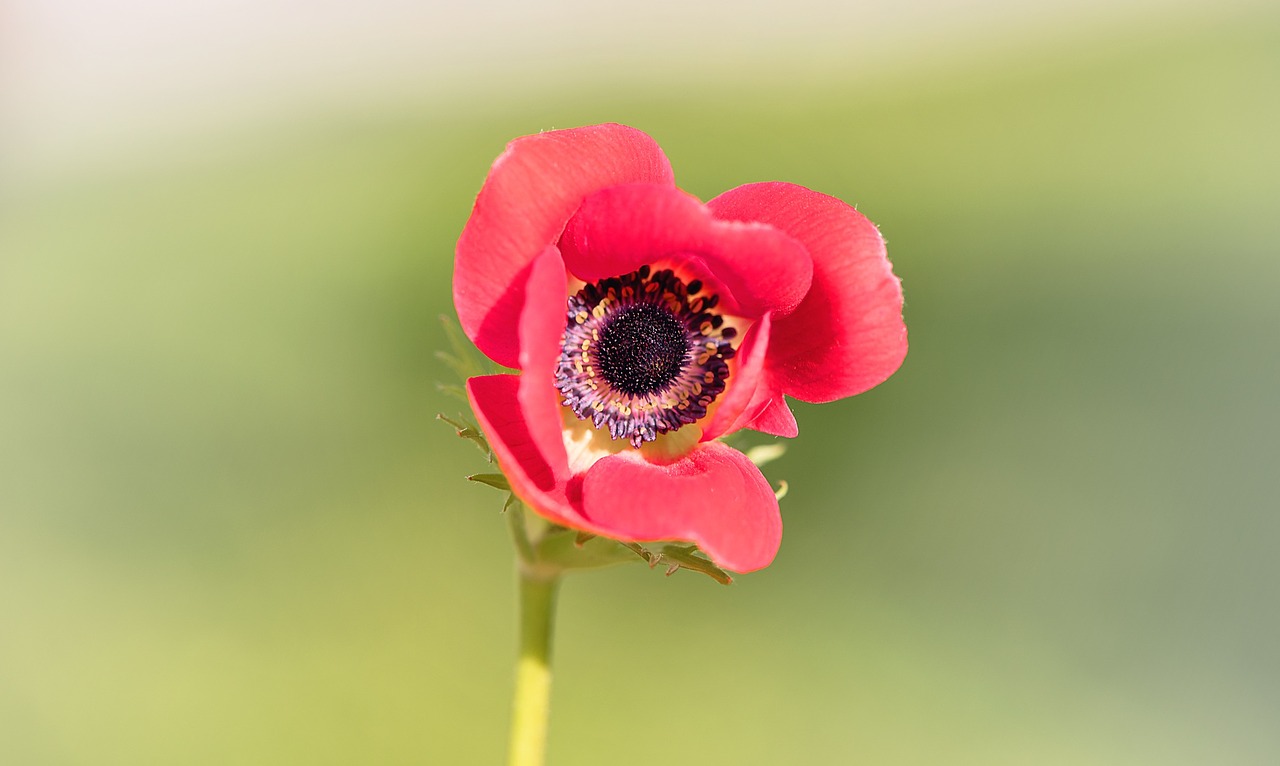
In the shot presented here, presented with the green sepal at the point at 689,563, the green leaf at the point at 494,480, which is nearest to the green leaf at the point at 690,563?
the green sepal at the point at 689,563

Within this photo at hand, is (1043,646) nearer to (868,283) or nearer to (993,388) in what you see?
(993,388)

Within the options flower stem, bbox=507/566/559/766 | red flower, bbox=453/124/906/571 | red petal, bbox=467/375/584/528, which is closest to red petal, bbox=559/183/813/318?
red flower, bbox=453/124/906/571

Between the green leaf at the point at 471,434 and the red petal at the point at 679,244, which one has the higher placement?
the red petal at the point at 679,244

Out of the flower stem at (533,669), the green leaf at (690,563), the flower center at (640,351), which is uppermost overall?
the flower center at (640,351)

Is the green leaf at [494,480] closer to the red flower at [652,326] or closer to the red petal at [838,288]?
the red flower at [652,326]

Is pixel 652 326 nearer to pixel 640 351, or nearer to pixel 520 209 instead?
pixel 640 351
